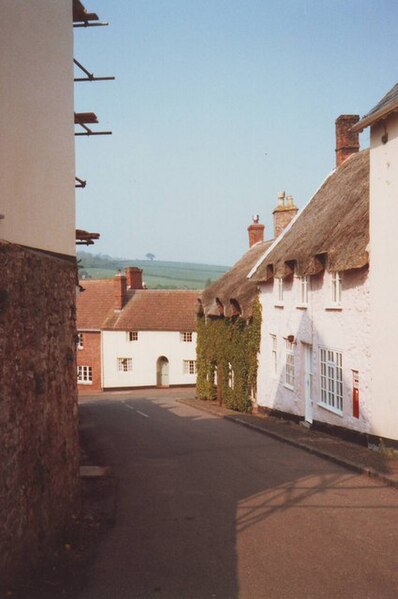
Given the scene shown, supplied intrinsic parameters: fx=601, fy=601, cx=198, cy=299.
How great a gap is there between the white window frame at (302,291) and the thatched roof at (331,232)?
662 millimetres

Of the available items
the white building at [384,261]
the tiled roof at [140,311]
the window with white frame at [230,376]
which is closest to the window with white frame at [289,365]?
the window with white frame at [230,376]

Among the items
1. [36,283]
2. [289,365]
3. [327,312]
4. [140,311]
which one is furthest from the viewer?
[140,311]

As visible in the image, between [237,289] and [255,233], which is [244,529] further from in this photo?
[255,233]

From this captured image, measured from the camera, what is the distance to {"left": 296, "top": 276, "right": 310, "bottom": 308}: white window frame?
20.1 meters

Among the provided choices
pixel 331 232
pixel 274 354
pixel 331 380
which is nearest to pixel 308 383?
pixel 331 380

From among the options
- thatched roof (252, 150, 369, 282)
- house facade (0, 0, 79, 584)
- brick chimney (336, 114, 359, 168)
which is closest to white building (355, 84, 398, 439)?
thatched roof (252, 150, 369, 282)

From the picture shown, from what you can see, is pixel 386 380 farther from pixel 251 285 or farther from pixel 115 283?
pixel 115 283

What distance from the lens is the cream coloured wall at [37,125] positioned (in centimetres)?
752

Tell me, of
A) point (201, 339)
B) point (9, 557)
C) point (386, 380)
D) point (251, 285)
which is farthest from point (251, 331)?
point (9, 557)

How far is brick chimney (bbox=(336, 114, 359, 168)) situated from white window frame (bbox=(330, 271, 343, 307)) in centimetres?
914

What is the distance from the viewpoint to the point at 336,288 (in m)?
17.7

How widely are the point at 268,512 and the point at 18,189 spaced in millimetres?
6815

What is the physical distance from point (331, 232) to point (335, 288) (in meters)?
→ 1.83

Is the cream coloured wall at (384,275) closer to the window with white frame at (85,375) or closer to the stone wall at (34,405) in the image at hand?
the stone wall at (34,405)
